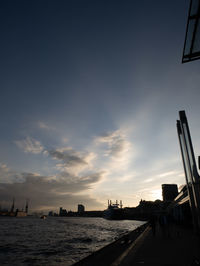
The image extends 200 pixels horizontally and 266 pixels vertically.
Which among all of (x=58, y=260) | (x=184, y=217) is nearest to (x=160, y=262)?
(x=58, y=260)

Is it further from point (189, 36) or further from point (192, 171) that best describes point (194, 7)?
point (192, 171)

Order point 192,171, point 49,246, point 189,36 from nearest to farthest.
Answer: point 189,36
point 192,171
point 49,246

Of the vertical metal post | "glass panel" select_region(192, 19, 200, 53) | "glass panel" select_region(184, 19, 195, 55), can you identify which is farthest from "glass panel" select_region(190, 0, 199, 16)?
the vertical metal post

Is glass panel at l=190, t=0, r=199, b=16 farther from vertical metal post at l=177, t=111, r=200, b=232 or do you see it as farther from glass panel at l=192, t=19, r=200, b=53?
vertical metal post at l=177, t=111, r=200, b=232

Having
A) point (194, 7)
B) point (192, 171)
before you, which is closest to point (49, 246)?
point (192, 171)

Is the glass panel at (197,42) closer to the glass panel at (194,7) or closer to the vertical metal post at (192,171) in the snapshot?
the glass panel at (194,7)

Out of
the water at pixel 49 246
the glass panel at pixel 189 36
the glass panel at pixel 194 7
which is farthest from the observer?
the water at pixel 49 246

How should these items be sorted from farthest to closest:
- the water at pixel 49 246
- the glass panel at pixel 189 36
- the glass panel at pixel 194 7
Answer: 1. the water at pixel 49 246
2. the glass panel at pixel 189 36
3. the glass panel at pixel 194 7

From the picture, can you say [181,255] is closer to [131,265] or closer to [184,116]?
[131,265]

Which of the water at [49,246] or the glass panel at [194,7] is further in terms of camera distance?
the water at [49,246]

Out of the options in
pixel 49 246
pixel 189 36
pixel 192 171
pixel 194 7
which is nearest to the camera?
pixel 194 7

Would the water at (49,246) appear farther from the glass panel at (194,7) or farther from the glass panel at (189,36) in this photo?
the glass panel at (194,7)

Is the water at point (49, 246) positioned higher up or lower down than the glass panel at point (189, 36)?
lower down

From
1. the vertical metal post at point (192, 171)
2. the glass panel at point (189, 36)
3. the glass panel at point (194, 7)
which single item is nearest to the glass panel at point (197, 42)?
the glass panel at point (189, 36)
